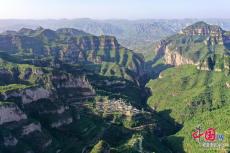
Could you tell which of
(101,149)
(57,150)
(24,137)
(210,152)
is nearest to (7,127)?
(24,137)

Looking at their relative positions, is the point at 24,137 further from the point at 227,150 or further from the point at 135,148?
the point at 227,150

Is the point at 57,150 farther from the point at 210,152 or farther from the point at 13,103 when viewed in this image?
the point at 210,152

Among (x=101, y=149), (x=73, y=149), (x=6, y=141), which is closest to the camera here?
(x=101, y=149)

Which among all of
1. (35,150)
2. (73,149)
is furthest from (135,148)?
(35,150)

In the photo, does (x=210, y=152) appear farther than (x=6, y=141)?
Yes

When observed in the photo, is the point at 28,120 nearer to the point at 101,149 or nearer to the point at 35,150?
the point at 35,150

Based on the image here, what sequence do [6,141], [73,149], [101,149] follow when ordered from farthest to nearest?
[73,149], [6,141], [101,149]

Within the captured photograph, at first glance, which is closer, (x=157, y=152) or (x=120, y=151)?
(x=120, y=151)

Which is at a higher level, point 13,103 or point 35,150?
point 13,103

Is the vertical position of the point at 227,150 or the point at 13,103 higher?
the point at 13,103
